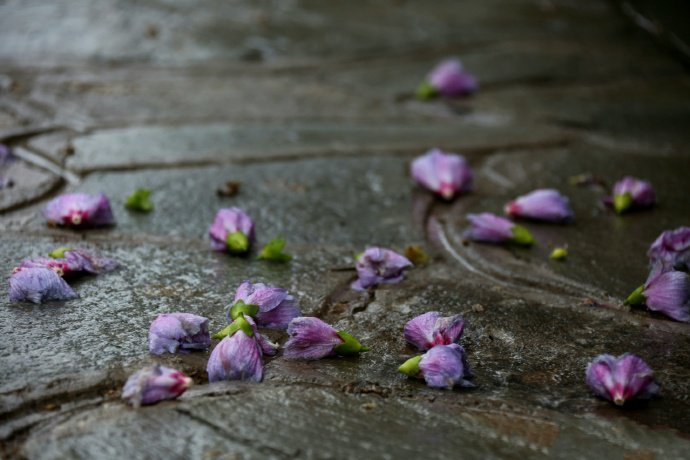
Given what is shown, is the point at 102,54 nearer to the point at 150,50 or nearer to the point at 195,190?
the point at 150,50

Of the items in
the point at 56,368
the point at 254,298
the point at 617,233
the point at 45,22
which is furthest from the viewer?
the point at 45,22

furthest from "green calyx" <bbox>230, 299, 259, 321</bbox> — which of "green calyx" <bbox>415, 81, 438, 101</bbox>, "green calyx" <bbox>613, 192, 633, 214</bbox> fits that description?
"green calyx" <bbox>415, 81, 438, 101</bbox>

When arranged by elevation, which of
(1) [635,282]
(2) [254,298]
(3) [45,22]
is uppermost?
(3) [45,22]

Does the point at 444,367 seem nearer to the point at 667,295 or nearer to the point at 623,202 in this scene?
the point at 667,295

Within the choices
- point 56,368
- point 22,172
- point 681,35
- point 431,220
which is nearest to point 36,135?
point 22,172

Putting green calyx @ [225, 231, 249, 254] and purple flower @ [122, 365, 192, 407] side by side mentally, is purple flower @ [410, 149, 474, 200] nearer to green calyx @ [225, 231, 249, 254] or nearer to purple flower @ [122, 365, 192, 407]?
green calyx @ [225, 231, 249, 254]

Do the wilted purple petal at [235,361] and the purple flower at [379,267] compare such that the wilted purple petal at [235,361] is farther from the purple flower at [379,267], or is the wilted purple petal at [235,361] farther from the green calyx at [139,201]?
the green calyx at [139,201]

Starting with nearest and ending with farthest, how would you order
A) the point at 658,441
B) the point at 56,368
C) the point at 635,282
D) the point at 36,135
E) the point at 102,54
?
the point at 658,441 → the point at 56,368 → the point at 635,282 → the point at 36,135 → the point at 102,54

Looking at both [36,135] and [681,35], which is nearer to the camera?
[36,135]
